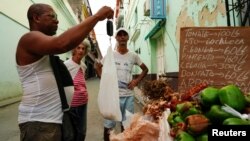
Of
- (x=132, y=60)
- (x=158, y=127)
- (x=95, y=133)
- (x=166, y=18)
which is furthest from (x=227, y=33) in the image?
(x=166, y=18)

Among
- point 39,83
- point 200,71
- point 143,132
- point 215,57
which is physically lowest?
point 143,132

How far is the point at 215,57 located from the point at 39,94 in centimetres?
199

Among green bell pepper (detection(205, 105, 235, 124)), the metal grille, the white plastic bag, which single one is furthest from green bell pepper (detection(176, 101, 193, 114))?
the metal grille

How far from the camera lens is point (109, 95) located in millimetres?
3053

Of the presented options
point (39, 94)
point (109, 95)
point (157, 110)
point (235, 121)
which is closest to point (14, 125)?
point (157, 110)

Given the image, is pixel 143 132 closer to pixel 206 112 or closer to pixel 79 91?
pixel 206 112

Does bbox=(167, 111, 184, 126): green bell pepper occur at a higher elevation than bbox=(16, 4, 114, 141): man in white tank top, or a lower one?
lower

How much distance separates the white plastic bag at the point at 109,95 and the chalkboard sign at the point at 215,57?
93cm

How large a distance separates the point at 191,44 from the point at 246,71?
631 mm

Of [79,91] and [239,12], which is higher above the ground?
[239,12]

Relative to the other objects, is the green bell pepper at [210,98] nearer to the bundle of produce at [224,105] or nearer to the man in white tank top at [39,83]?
the bundle of produce at [224,105]

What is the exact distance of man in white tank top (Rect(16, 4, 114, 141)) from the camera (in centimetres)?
252

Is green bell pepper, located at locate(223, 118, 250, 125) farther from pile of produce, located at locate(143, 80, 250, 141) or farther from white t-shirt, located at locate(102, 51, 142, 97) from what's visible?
white t-shirt, located at locate(102, 51, 142, 97)

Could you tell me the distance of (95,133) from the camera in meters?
7.27
